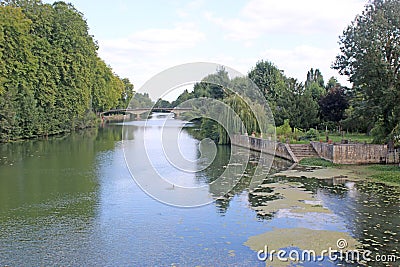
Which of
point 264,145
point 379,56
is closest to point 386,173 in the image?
point 379,56

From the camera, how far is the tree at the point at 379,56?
64.1 ft

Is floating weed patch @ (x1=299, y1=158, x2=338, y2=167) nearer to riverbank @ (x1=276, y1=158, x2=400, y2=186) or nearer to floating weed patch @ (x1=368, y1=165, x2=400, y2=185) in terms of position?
riverbank @ (x1=276, y1=158, x2=400, y2=186)

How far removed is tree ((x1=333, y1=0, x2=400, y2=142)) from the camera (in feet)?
64.1

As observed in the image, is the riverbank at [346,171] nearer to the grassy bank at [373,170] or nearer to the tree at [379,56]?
the grassy bank at [373,170]

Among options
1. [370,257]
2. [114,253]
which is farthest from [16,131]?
[370,257]

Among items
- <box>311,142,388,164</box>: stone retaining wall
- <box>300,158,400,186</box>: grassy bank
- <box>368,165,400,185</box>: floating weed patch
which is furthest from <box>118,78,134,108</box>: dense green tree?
<box>368,165,400,185</box>: floating weed patch

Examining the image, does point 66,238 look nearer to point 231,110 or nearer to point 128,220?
point 128,220

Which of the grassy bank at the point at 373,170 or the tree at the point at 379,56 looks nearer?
the grassy bank at the point at 373,170

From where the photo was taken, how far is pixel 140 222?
38.0 ft

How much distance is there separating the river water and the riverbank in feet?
4.33

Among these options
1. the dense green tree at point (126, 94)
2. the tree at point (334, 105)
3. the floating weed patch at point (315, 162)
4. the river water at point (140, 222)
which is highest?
the dense green tree at point (126, 94)

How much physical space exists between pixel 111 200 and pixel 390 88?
43.6 ft

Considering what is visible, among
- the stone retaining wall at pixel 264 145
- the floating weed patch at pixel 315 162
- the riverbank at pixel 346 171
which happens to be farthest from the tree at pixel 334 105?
the riverbank at pixel 346 171

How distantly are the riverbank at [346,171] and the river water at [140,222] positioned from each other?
132 centimetres
